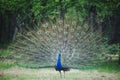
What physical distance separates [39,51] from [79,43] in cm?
161

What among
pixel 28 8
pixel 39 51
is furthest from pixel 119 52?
pixel 28 8

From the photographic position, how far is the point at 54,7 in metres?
28.1

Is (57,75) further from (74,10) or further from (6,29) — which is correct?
(6,29)

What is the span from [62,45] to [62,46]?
0.15 feet

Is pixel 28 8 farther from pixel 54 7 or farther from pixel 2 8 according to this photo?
pixel 54 7

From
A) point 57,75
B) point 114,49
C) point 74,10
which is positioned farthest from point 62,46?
point 74,10

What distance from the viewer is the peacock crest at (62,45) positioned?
13703mm

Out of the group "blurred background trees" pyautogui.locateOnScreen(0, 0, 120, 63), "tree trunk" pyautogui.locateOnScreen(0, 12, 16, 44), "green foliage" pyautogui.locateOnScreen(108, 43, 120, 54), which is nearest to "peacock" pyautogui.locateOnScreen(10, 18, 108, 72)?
"blurred background trees" pyautogui.locateOnScreen(0, 0, 120, 63)

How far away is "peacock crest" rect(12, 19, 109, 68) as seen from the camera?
13703mm

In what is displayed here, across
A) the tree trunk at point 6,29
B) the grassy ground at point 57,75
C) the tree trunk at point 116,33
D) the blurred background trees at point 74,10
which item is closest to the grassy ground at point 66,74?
the grassy ground at point 57,75

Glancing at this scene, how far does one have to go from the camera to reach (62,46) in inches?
540

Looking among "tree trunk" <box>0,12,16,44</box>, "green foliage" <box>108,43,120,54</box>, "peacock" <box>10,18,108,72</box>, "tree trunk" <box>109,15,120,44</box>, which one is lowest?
"tree trunk" <box>0,12,16,44</box>

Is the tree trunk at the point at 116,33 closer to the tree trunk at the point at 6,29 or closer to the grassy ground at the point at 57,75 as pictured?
the grassy ground at the point at 57,75

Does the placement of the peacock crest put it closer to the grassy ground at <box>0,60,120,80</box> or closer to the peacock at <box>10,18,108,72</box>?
the peacock at <box>10,18,108,72</box>
